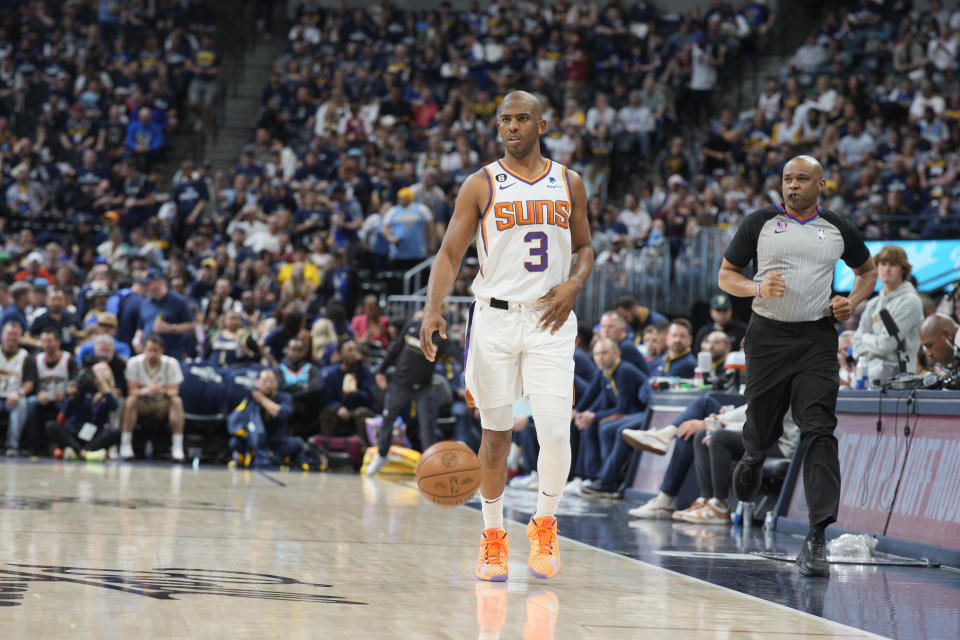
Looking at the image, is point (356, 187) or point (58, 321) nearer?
point (58, 321)

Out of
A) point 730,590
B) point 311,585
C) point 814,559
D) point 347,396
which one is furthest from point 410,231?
point 311,585

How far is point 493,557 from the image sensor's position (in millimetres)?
5316

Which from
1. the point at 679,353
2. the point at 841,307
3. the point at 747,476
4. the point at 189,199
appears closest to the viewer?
the point at 841,307

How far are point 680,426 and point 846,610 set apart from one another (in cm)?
468

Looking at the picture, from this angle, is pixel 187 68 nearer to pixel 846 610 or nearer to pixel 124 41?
pixel 124 41

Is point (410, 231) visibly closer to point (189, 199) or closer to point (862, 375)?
point (189, 199)

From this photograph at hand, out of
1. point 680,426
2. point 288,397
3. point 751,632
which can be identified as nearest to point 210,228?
point 288,397

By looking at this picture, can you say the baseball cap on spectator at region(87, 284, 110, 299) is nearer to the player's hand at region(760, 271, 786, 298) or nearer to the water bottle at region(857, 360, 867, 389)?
the water bottle at region(857, 360, 867, 389)

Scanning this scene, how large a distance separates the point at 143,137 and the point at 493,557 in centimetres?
1889

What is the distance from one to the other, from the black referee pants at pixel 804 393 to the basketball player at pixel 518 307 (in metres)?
1.31

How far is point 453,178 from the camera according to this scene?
19.9 m

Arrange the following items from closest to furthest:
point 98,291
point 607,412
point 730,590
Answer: point 730,590, point 607,412, point 98,291

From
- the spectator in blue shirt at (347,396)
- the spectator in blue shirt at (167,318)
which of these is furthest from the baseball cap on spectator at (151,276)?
the spectator in blue shirt at (347,396)

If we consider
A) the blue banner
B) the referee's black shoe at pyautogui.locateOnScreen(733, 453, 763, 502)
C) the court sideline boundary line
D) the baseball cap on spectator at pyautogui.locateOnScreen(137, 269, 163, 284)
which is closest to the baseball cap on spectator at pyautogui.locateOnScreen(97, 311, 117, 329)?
the baseball cap on spectator at pyautogui.locateOnScreen(137, 269, 163, 284)
